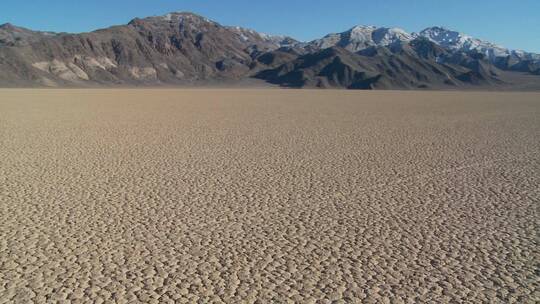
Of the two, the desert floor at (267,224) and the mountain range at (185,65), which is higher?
the mountain range at (185,65)

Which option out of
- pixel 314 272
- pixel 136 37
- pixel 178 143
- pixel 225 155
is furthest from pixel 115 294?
pixel 136 37

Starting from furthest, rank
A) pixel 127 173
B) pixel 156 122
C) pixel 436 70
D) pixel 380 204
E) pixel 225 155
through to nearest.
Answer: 1. pixel 436 70
2. pixel 156 122
3. pixel 225 155
4. pixel 127 173
5. pixel 380 204

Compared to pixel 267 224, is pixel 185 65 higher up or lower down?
higher up

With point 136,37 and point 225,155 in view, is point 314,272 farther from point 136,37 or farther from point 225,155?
point 136,37

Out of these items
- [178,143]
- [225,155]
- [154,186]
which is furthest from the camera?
[178,143]

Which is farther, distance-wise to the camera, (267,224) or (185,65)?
(185,65)

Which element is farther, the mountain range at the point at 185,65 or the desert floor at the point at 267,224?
the mountain range at the point at 185,65

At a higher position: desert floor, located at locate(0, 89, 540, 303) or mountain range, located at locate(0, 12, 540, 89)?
mountain range, located at locate(0, 12, 540, 89)

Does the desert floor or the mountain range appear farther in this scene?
the mountain range
